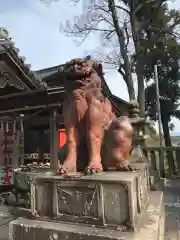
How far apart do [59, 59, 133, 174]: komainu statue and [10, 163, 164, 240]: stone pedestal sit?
259 millimetres

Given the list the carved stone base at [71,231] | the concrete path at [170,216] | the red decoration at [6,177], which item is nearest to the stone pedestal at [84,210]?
the carved stone base at [71,231]

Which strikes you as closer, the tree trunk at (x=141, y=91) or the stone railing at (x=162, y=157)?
the stone railing at (x=162, y=157)

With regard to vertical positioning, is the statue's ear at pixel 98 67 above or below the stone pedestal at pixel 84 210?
above

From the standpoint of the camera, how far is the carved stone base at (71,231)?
1.94 metres

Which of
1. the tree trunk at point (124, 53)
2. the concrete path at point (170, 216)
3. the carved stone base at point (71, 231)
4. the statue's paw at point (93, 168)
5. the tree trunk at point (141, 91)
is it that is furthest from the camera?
the tree trunk at point (124, 53)

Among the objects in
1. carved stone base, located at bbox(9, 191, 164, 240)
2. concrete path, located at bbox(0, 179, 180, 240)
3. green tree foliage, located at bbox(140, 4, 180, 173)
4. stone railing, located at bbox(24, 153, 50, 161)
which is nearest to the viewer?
carved stone base, located at bbox(9, 191, 164, 240)

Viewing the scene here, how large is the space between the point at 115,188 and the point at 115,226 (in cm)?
31

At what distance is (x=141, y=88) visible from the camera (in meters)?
12.6

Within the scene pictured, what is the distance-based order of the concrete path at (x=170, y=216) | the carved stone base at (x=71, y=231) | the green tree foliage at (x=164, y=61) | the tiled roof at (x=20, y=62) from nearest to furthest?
1. the carved stone base at (x=71, y=231)
2. the concrete path at (x=170, y=216)
3. the tiled roof at (x=20, y=62)
4. the green tree foliage at (x=164, y=61)

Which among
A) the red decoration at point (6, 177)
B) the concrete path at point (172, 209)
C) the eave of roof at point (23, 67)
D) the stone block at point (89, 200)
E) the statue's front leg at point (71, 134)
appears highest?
the eave of roof at point (23, 67)

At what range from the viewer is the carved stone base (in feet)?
6.37

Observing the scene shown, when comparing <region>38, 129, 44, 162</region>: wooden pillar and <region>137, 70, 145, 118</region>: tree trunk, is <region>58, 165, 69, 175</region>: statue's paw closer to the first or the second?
<region>38, 129, 44, 162</region>: wooden pillar

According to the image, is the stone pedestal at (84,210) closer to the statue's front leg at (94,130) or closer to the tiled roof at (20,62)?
the statue's front leg at (94,130)

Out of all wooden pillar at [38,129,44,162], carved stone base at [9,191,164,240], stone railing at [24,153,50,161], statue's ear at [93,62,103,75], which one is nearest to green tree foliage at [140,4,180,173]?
wooden pillar at [38,129,44,162]
